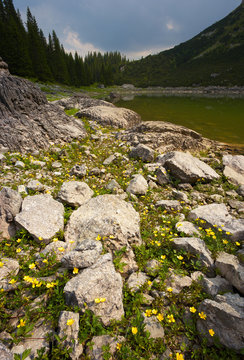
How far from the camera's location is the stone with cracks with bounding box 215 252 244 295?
2807mm

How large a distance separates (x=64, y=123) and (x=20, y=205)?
801 cm

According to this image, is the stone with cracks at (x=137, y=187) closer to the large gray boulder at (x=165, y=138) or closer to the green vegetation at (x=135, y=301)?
the green vegetation at (x=135, y=301)

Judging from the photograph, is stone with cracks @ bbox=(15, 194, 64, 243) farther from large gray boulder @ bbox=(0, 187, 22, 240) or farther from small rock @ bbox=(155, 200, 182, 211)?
small rock @ bbox=(155, 200, 182, 211)

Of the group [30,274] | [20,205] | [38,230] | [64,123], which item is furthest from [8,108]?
[30,274]

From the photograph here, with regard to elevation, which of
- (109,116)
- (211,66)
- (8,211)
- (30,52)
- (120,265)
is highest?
(211,66)

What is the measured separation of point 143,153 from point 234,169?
4406 millimetres

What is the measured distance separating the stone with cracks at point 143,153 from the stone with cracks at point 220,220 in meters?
4.00

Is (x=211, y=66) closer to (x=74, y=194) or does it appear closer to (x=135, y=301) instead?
(x=74, y=194)

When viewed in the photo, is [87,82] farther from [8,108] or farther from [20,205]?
[20,205]

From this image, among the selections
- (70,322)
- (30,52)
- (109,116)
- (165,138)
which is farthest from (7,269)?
(30,52)

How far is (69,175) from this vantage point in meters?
6.62

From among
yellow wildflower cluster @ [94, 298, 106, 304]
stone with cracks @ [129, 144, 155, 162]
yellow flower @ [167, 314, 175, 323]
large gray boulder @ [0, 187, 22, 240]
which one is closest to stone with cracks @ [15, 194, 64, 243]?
large gray boulder @ [0, 187, 22, 240]

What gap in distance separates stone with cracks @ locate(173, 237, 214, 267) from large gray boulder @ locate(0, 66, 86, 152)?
762cm

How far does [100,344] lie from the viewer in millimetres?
2223
